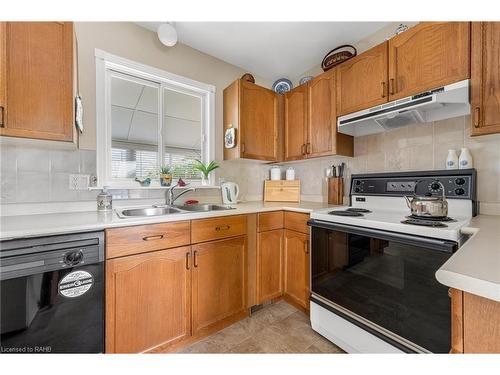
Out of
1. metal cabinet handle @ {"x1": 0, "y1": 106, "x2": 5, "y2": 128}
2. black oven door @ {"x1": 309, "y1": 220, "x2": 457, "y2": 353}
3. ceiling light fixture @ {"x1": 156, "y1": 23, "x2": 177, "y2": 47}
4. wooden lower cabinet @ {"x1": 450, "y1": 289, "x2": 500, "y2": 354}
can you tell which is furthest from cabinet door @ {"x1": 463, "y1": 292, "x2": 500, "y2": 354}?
ceiling light fixture @ {"x1": 156, "y1": 23, "x2": 177, "y2": 47}

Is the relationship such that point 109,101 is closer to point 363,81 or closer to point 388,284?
point 363,81

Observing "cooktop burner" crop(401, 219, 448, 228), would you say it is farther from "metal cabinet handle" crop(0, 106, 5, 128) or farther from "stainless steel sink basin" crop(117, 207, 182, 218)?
"metal cabinet handle" crop(0, 106, 5, 128)

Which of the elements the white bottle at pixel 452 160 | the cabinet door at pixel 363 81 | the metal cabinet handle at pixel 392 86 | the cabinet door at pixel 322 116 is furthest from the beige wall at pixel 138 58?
the white bottle at pixel 452 160

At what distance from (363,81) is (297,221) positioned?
1.25 meters

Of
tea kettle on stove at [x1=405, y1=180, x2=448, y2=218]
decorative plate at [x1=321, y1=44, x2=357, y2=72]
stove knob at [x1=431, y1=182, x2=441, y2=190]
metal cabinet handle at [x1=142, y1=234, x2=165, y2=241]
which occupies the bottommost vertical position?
metal cabinet handle at [x1=142, y1=234, x2=165, y2=241]

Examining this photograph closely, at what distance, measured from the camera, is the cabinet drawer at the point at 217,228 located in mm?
1461

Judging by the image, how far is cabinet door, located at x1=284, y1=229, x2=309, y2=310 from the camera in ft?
5.74

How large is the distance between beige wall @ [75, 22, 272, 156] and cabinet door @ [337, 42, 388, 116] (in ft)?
4.03

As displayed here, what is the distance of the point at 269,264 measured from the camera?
1877mm

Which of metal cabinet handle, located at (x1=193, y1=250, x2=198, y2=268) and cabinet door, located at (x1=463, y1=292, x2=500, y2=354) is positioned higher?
cabinet door, located at (x1=463, y1=292, x2=500, y2=354)

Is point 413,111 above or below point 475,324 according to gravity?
above

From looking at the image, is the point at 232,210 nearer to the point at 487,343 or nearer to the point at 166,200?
the point at 166,200

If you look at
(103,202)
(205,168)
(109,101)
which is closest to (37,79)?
(109,101)
